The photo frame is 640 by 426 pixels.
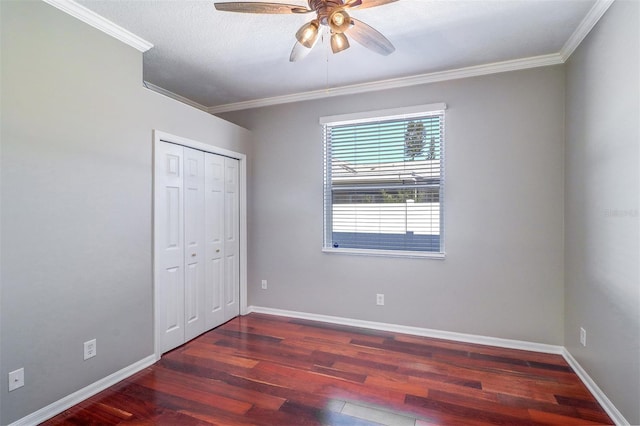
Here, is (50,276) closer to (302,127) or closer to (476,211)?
(302,127)

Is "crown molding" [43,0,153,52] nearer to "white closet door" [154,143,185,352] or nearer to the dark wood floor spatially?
"white closet door" [154,143,185,352]

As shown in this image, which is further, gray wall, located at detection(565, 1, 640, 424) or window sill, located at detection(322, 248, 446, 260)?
window sill, located at detection(322, 248, 446, 260)

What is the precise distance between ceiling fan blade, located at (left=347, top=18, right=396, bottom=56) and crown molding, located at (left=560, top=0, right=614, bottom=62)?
1.42 meters

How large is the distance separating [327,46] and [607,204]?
236 cm

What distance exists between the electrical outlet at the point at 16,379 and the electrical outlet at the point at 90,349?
36cm

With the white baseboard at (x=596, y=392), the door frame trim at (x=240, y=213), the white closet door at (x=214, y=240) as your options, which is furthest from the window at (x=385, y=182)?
the white baseboard at (x=596, y=392)

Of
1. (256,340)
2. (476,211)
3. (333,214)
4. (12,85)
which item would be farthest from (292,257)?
(12,85)

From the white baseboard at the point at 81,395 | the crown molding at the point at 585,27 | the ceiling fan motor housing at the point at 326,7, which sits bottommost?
the white baseboard at the point at 81,395

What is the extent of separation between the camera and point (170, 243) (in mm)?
2896

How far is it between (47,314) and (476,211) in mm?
3531

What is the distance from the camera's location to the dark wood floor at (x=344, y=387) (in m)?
1.97

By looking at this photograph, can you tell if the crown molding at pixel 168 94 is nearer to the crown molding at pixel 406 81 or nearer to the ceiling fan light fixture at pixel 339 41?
the crown molding at pixel 406 81

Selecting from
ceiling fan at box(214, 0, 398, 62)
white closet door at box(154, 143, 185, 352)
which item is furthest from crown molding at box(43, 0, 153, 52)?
ceiling fan at box(214, 0, 398, 62)

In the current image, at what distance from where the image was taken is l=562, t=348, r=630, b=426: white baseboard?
1.87 m
